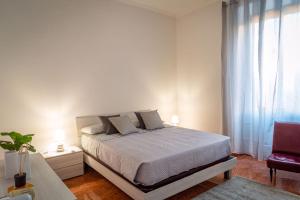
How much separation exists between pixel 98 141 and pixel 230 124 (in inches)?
99.6

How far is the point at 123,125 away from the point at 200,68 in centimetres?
225

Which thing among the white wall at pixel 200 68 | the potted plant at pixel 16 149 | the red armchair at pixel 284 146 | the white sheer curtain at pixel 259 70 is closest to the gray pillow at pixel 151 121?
the white wall at pixel 200 68

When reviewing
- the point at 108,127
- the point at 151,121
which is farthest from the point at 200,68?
the point at 108,127

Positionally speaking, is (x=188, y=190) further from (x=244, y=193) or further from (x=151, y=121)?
(x=151, y=121)

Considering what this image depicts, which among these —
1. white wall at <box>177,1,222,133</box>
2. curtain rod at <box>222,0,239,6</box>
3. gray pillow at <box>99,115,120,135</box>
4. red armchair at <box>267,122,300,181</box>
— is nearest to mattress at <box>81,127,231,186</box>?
gray pillow at <box>99,115,120,135</box>

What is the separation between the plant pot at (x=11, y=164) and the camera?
199 centimetres

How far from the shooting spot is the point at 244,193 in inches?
98.7

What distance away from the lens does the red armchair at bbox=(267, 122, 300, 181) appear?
2660 millimetres

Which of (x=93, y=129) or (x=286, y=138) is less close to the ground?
(x=93, y=129)

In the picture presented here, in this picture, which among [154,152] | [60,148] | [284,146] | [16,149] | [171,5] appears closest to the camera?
[16,149]

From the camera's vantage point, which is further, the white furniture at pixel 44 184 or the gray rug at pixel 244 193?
the gray rug at pixel 244 193

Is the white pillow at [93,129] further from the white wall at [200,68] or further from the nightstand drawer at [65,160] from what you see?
the white wall at [200,68]

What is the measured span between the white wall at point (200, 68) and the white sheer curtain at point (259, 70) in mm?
268

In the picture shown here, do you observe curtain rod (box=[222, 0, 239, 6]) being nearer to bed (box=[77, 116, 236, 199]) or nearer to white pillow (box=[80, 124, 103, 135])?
bed (box=[77, 116, 236, 199])
